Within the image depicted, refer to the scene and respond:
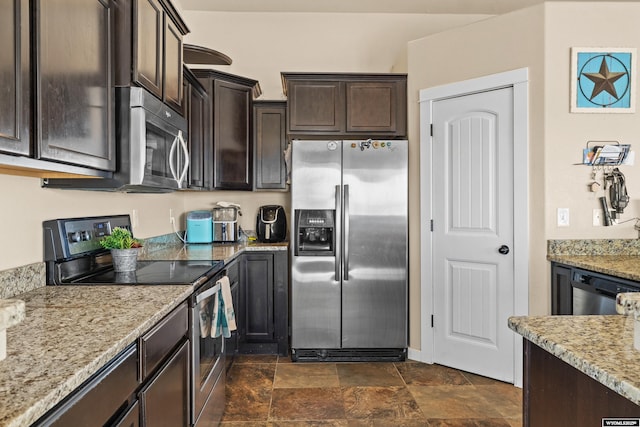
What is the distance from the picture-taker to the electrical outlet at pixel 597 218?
2615 mm

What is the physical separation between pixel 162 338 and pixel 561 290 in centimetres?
233

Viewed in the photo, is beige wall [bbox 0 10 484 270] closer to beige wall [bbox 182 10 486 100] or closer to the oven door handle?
beige wall [bbox 182 10 486 100]

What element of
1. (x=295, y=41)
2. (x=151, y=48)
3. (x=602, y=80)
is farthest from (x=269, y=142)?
(x=602, y=80)

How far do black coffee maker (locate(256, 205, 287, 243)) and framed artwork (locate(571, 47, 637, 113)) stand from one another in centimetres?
236

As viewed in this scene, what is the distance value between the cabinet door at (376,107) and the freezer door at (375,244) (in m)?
0.20

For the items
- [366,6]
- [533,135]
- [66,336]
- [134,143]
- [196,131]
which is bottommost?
[66,336]

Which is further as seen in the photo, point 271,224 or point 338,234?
point 271,224

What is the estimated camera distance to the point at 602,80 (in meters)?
2.61

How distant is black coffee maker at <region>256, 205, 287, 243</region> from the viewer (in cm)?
359

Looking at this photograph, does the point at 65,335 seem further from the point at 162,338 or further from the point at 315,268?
the point at 315,268

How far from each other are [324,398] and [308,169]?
1659 mm

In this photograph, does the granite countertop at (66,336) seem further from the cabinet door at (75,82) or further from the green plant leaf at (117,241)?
the cabinet door at (75,82)

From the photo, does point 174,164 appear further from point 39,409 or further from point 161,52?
point 39,409

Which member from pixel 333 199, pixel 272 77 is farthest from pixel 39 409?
pixel 272 77
